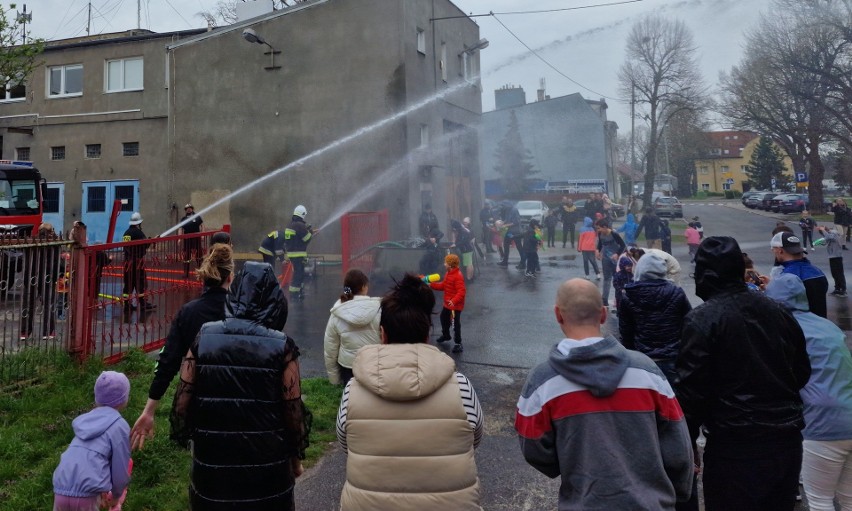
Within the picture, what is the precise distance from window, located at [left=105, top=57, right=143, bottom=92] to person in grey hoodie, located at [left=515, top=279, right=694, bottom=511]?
69.8 feet

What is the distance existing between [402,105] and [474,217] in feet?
24.2

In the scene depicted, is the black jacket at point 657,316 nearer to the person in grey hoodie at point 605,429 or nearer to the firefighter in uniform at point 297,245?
the person in grey hoodie at point 605,429

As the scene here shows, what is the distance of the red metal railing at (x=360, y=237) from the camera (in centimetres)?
1238

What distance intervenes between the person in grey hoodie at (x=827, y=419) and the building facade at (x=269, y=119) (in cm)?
1357

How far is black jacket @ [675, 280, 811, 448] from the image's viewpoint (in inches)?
93.0

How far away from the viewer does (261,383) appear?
2355 mm

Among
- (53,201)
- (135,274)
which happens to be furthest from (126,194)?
(135,274)

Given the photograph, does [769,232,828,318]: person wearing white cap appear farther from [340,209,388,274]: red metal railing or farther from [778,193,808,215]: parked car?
[778,193,808,215]: parked car

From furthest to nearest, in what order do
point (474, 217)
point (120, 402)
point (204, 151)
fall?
point (474, 217), point (204, 151), point (120, 402)

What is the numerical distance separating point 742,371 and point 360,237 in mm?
11457

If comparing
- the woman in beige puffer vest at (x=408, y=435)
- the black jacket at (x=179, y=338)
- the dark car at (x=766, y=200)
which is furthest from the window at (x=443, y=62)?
the dark car at (x=766, y=200)

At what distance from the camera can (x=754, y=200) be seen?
4056cm

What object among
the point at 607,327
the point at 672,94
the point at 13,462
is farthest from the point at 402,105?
the point at 672,94

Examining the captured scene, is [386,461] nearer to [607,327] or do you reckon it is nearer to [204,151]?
[607,327]
